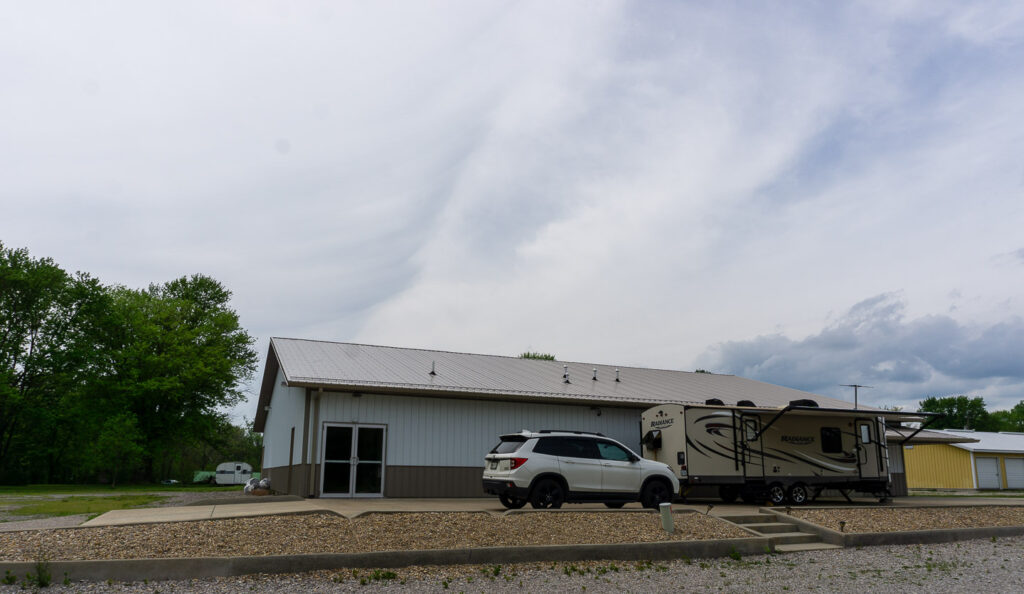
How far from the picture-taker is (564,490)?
527 inches

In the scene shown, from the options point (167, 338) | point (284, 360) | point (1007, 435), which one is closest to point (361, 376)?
point (284, 360)

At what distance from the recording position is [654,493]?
47.0 ft

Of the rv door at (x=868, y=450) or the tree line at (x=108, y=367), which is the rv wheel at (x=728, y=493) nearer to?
the rv door at (x=868, y=450)

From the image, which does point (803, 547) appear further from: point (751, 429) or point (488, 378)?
point (488, 378)

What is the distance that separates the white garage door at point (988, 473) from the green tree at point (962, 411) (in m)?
53.5

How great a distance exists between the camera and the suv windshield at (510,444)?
13.5 m

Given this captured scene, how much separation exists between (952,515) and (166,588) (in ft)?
48.0

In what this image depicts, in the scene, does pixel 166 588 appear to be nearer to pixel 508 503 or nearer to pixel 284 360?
pixel 508 503

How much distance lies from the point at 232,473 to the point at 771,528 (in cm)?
4280

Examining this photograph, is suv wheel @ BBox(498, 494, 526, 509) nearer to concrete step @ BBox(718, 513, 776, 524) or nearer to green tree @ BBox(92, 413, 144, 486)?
concrete step @ BBox(718, 513, 776, 524)

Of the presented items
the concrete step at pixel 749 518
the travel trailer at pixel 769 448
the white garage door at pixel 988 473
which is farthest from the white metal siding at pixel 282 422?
the white garage door at pixel 988 473

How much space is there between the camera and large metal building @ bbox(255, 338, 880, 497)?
17.4 metres

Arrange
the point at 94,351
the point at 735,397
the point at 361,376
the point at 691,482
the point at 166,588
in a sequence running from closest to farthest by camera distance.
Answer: the point at 166,588 < the point at 691,482 < the point at 361,376 < the point at 735,397 < the point at 94,351

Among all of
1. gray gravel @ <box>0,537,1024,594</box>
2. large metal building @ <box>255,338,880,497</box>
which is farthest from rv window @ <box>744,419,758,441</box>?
gray gravel @ <box>0,537,1024,594</box>
